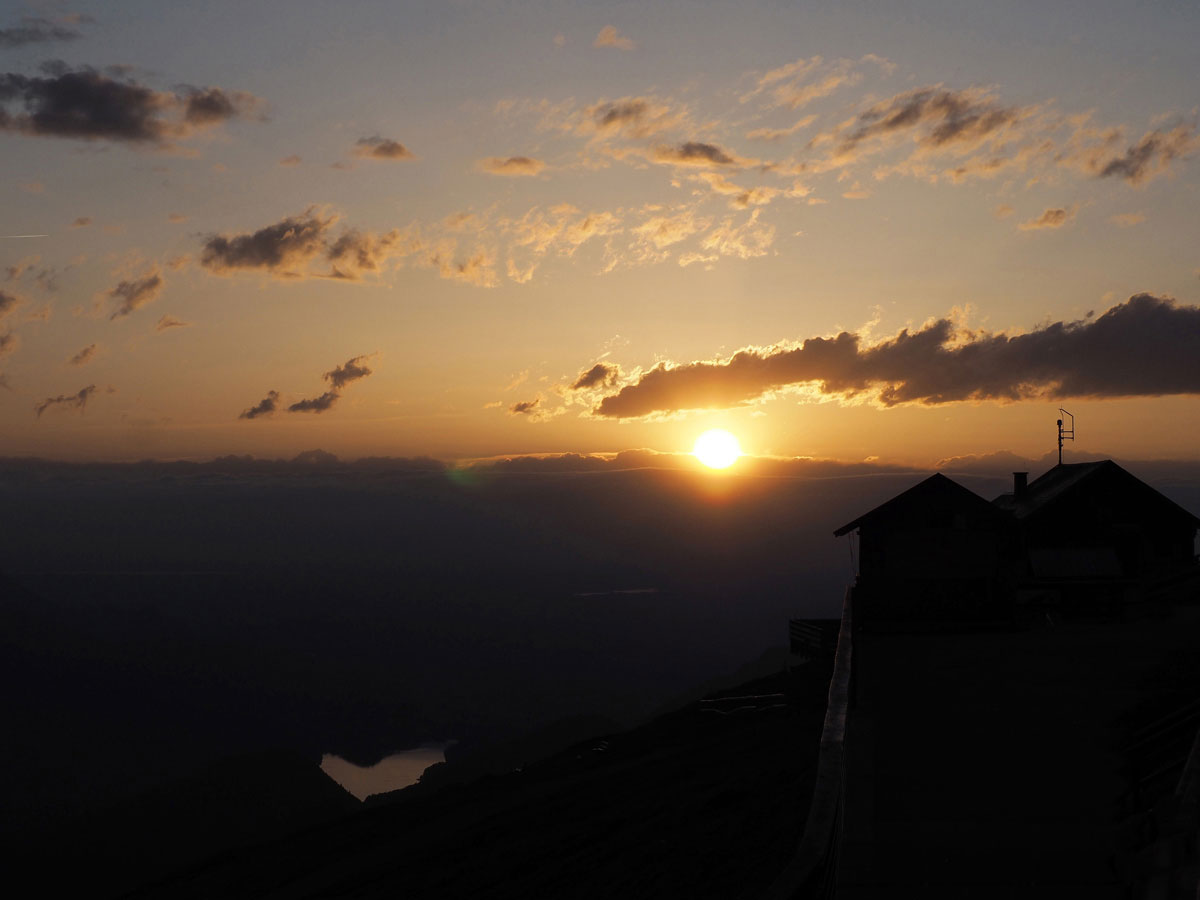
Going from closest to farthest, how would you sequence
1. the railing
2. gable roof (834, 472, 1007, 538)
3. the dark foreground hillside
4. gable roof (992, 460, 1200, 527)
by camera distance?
1. the railing
2. the dark foreground hillside
3. gable roof (834, 472, 1007, 538)
4. gable roof (992, 460, 1200, 527)

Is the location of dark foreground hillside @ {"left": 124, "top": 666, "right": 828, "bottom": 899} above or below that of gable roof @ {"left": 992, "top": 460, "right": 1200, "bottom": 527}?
below

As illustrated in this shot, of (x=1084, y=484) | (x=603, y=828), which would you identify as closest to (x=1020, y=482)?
(x=1084, y=484)

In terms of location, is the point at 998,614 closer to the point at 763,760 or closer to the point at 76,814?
the point at 763,760

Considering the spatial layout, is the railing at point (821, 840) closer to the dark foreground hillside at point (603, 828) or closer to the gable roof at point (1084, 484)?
the dark foreground hillside at point (603, 828)

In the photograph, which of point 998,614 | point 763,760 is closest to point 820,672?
point 998,614

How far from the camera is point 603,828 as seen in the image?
627 inches

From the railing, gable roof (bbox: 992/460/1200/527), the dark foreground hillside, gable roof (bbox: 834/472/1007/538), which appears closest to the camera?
the railing

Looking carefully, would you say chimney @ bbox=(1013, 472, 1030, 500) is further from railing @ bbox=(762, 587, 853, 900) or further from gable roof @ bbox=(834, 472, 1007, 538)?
railing @ bbox=(762, 587, 853, 900)

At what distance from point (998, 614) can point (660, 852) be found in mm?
18952

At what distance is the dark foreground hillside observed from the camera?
40.1 ft

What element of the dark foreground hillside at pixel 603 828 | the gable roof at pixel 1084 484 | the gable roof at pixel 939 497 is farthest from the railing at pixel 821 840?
the gable roof at pixel 1084 484

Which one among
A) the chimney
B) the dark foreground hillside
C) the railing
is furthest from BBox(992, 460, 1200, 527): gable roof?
the railing

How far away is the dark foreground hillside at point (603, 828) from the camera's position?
1223 cm

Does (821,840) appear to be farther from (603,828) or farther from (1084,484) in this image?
(1084,484)
